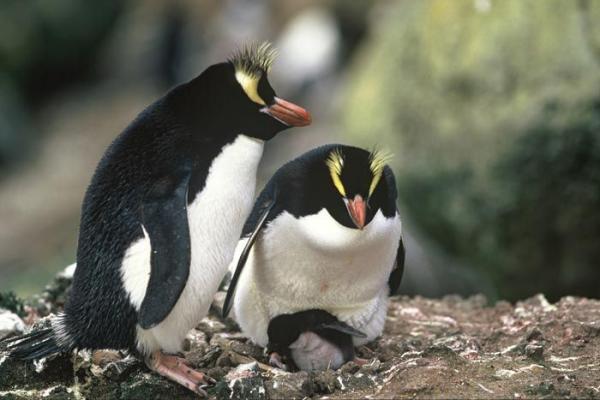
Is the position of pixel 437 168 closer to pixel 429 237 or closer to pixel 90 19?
pixel 429 237

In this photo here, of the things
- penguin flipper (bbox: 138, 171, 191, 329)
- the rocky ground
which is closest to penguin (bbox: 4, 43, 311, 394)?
penguin flipper (bbox: 138, 171, 191, 329)

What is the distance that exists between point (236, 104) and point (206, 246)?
1.62 feet

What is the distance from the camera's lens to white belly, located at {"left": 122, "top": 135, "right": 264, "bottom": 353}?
3.41 meters

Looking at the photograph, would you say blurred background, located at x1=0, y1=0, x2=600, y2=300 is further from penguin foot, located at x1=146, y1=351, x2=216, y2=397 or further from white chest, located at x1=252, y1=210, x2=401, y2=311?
penguin foot, located at x1=146, y1=351, x2=216, y2=397

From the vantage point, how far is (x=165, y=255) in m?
3.33

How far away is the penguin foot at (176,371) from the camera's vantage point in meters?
3.50

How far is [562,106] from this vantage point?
5.98m

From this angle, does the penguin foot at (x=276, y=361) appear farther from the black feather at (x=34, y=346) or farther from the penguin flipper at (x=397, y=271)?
the black feather at (x=34, y=346)

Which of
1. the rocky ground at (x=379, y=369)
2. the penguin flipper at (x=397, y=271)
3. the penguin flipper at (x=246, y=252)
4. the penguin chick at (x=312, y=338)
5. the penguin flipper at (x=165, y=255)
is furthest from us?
the penguin flipper at (x=397, y=271)

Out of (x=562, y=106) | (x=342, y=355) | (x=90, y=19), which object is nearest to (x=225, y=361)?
(x=342, y=355)

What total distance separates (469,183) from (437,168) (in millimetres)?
304

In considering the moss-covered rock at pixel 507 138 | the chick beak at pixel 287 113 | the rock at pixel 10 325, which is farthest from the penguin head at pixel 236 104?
the moss-covered rock at pixel 507 138

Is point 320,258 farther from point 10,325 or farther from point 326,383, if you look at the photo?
point 10,325

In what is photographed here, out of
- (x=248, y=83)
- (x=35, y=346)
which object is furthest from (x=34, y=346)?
(x=248, y=83)
